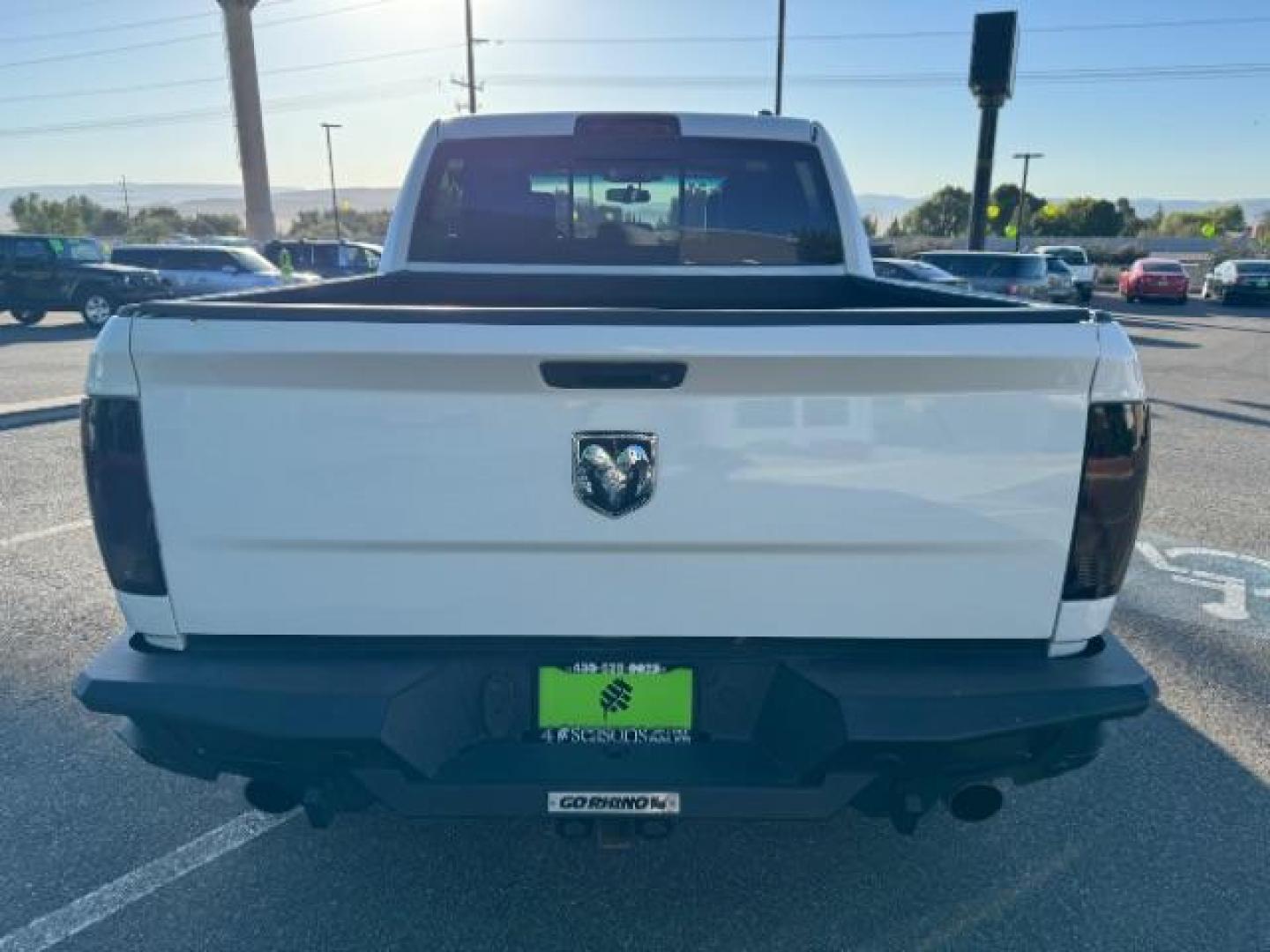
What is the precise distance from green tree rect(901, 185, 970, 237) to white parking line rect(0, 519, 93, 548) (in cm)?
7065

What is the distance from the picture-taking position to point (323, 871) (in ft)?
8.46

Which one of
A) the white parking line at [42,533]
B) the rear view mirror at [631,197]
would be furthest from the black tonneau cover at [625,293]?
the white parking line at [42,533]

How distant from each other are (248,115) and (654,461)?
52470mm

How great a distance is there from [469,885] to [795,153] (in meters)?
3.16

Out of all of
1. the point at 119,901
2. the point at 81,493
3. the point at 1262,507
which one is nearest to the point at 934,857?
the point at 119,901

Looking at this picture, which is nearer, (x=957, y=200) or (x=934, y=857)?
(x=934, y=857)

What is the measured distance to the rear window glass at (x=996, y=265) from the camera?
19328 mm

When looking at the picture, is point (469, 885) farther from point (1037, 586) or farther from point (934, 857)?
point (1037, 586)

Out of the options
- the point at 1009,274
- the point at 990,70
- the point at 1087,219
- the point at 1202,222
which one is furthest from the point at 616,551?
the point at 1202,222

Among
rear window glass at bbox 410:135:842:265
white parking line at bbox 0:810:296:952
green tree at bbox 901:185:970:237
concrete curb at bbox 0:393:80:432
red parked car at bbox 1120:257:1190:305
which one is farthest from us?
green tree at bbox 901:185:970:237

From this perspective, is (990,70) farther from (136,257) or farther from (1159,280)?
(136,257)

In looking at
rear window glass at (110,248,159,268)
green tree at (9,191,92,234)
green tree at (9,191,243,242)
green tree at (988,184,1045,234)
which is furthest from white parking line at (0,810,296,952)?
green tree at (988,184,1045,234)

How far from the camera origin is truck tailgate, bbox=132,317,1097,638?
1.80 meters

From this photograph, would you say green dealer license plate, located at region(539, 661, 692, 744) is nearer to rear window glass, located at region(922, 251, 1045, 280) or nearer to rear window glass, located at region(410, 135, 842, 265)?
rear window glass, located at region(410, 135, 842, 265)
